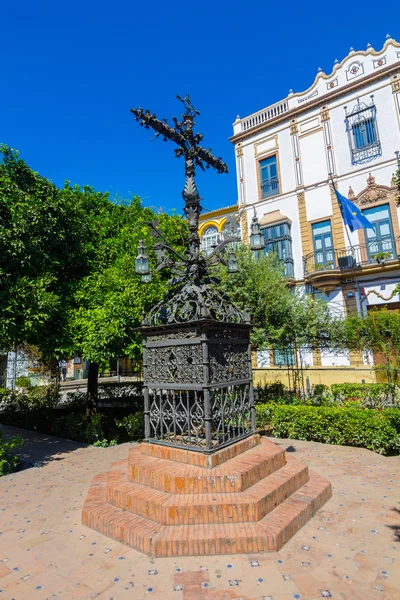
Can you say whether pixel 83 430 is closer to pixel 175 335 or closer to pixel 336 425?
pixel 175 335

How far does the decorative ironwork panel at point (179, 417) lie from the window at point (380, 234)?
14145mm

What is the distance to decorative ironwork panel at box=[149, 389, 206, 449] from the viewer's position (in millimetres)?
5086

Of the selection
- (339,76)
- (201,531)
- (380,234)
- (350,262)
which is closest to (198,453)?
(201,531)

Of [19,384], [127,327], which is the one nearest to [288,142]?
[127,327]

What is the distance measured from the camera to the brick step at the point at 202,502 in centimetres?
417

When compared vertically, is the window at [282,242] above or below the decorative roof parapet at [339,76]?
below

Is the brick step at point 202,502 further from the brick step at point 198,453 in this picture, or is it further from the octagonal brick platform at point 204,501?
the brick step at point 198,453

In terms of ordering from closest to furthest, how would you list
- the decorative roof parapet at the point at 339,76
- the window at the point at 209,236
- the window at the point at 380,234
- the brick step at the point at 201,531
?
the brick step at the point at 201,531 < the window at the point at 380,234 < the decorative roof parapet at the point at 339,76 < the window at the point at 209,236

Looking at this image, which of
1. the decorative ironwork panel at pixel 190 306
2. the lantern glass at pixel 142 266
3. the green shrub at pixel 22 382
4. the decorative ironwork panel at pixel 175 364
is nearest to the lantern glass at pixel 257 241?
the decorative ironwork panel at pixel 190 306

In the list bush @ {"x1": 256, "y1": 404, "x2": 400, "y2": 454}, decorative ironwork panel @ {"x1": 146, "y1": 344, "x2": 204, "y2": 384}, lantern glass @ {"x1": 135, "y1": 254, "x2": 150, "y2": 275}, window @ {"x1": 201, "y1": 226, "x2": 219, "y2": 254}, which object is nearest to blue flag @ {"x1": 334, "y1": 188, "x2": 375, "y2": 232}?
window @ {"x1": 201, "y1": 226, "x2": 219, "y2": 254}

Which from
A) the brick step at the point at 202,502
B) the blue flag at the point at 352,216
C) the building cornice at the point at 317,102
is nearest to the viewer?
Result: the brick step at the point at 202,502

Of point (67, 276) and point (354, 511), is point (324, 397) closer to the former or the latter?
point (354, 511)

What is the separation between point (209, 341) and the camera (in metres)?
5.02

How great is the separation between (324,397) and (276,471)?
767cm
